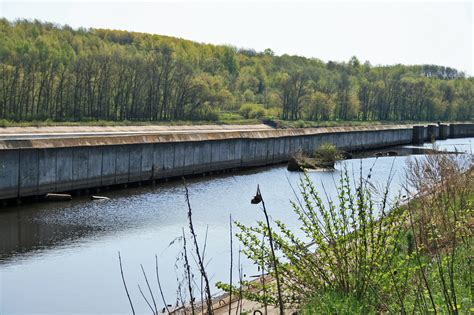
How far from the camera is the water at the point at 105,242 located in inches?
709

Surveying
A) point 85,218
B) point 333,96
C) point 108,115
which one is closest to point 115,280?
point 85,218

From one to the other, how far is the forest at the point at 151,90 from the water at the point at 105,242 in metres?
41.6

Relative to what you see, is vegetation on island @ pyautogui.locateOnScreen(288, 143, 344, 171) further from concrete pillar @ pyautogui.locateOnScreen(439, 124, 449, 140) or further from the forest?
concrete pillar @ pyautogui.locateOnScreen(439, 124, 449, 140)

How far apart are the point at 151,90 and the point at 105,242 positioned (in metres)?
66.8

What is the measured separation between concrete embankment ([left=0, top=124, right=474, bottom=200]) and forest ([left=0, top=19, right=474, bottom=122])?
380 inches

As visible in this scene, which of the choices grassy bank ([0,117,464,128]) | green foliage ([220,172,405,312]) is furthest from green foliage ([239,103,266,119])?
green foliage ([220,172,405,312])

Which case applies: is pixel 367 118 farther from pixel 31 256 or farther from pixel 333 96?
pixel 31 256

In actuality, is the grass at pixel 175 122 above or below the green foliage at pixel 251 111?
below

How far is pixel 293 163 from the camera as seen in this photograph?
5366cm

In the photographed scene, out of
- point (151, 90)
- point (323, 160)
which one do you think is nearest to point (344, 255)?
point (323, 160)

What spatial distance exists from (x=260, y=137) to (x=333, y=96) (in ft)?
243

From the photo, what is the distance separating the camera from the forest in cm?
7794

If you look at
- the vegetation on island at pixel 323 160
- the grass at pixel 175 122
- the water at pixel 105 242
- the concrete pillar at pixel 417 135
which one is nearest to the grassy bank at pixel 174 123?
the grass at pixel 175 122

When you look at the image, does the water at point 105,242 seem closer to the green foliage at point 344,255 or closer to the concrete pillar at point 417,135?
the green foliage at point 344,255
